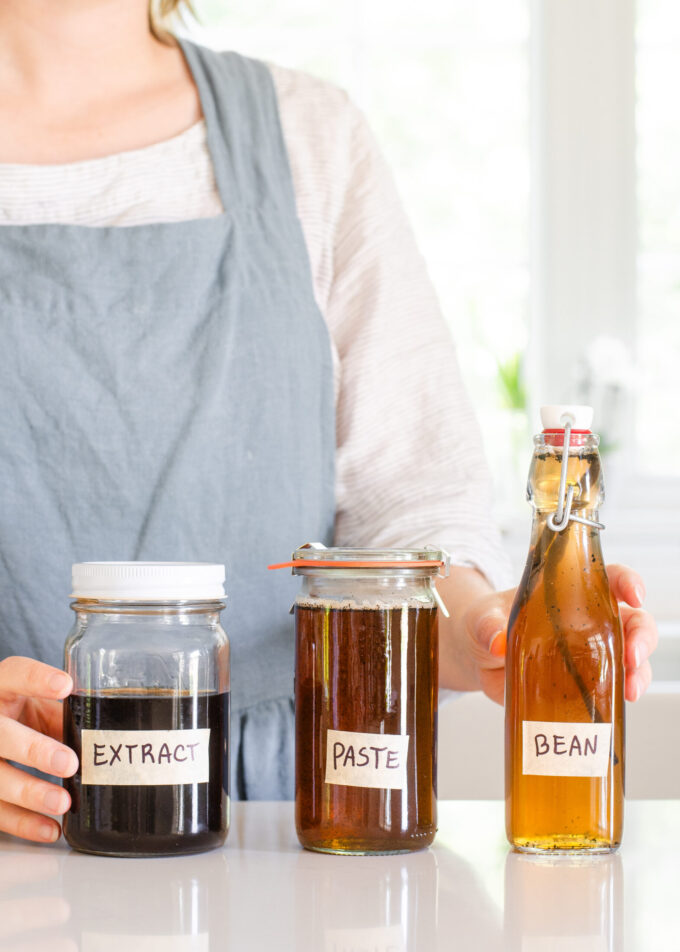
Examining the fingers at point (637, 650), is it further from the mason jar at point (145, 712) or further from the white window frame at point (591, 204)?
the white window frame at point (591, 204)

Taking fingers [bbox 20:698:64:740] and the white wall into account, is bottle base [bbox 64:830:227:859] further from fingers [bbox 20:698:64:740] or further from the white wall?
the white wall

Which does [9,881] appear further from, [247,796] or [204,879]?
[247,796]

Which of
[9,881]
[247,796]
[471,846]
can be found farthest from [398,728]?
[247,796]

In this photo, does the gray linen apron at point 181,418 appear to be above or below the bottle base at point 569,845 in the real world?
above

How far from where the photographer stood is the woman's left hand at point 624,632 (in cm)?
70

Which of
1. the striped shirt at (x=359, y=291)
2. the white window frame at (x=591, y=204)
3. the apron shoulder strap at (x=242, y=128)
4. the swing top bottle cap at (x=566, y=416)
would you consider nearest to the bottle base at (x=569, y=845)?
the swing top bottle cap at (x=566, y=416)

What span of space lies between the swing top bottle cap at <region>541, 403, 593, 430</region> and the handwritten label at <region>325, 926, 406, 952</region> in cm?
29

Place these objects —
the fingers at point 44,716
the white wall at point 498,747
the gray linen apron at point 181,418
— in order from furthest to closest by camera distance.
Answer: the white wall at point 498,747
the gray linen apron at point 181,418
the fingers at point 44,716

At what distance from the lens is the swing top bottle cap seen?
26.0 inches

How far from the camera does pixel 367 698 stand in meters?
0.66

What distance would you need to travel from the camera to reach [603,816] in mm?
667

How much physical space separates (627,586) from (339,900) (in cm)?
27

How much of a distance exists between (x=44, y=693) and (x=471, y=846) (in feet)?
0.91

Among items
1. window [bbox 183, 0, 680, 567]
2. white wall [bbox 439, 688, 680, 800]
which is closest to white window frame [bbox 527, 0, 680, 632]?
window [bbox 183, 0, 680, 567]
